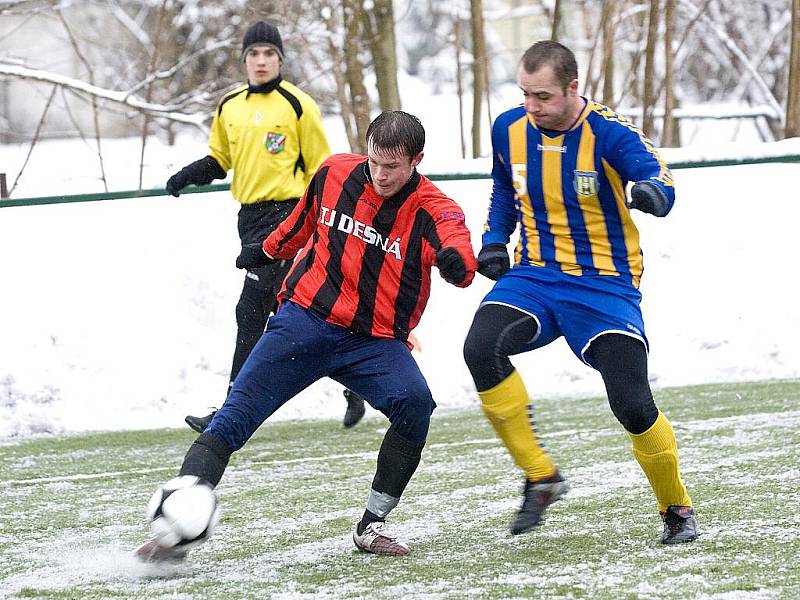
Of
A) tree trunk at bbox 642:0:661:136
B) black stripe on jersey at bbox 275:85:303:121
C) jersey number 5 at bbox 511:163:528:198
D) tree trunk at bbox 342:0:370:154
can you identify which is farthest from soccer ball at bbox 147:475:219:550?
tree trunk at bbox 642:0:661:136

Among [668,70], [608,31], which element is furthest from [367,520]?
[608,31]

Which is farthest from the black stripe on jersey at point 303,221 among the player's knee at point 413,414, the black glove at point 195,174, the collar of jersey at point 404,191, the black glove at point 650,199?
the black glove at point 195,174

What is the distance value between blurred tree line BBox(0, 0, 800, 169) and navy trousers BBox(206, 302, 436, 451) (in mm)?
6588

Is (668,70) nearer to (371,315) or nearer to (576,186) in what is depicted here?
(576,186)

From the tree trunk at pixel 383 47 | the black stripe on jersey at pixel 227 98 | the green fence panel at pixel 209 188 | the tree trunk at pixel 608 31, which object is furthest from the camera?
the tree trunk at pixel 608 31

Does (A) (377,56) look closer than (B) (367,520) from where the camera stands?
No

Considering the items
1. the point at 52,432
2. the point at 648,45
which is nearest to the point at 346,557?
the point at 52,432

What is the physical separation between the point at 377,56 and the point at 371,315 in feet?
29.1

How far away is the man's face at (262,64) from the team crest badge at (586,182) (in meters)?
3.26

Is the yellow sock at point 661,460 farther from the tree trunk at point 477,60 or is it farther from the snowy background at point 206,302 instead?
the tree trunk at point 477,60

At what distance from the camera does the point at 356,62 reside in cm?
1281

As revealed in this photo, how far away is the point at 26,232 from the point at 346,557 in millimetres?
6257

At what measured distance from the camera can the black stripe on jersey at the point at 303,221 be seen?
4605mm

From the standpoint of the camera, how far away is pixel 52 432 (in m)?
8.10
